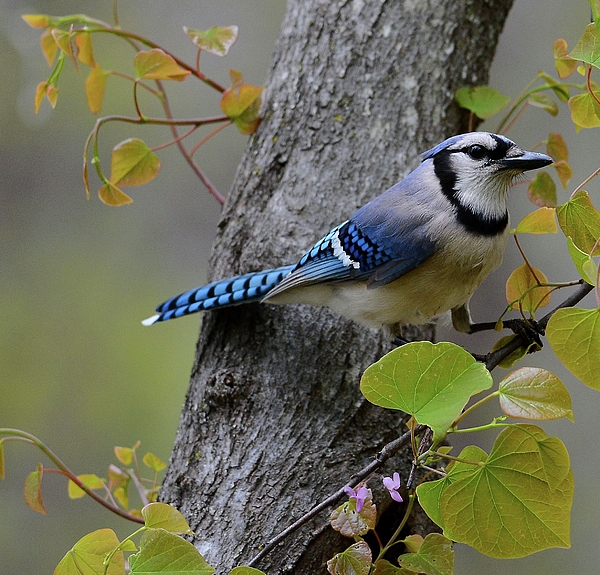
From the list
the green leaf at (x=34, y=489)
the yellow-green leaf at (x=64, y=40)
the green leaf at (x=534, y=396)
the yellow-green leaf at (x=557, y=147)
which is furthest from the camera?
the yellow-green leaf at (x=557, y=147)

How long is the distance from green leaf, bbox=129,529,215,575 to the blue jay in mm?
766

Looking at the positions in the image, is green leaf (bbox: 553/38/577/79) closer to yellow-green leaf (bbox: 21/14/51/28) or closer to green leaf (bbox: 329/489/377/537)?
green leaf (bbox: 329/489/377/537)

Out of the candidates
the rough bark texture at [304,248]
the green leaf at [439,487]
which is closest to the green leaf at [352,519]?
the green leaf at [439,487]

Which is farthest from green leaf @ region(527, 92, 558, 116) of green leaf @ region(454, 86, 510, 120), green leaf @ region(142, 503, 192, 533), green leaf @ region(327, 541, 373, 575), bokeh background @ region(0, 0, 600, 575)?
bokeh background @ region(0, 0, 600, 575)

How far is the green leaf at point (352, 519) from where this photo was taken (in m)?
1.04

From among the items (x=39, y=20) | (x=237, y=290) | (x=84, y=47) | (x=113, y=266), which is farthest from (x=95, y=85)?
(x=113, y=266)

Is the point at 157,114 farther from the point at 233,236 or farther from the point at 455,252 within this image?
the point at 455,252

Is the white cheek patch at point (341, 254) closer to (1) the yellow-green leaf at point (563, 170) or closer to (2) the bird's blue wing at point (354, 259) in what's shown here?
(2) the bird's blue wing at point (354, 259)

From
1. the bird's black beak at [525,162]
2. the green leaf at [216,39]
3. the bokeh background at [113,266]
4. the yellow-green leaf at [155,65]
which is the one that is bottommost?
the bokeh background at [113,266]

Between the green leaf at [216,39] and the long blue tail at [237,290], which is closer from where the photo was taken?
the long blue tail at [237,290]

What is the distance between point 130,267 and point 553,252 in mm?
2277

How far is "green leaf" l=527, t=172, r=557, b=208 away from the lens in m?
1.62

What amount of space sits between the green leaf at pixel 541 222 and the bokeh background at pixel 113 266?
6.17 feet

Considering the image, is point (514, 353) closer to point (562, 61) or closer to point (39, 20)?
point (562, 61)
